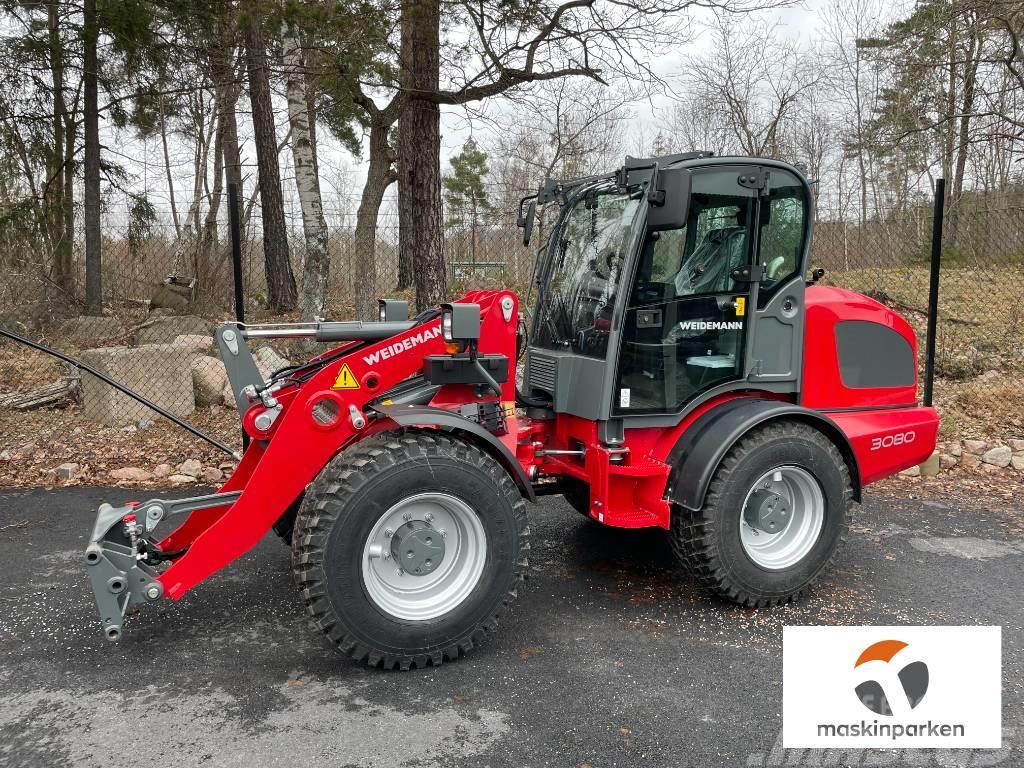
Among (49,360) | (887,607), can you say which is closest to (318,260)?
(49,360)

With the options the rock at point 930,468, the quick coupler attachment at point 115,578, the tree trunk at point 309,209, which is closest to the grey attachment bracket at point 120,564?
the quick coupler attachment at point 115,578

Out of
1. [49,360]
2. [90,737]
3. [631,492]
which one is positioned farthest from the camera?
[49,360]

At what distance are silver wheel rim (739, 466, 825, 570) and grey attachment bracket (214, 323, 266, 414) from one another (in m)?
2.55

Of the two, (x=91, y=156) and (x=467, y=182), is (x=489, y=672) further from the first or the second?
(x=467, y=182)

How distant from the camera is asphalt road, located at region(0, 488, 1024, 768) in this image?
2.77 m

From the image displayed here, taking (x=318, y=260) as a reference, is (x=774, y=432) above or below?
below

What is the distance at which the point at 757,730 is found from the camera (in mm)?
2896

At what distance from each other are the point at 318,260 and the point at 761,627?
6.73m

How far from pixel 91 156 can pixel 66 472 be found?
744 centimetres

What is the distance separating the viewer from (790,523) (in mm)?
4098

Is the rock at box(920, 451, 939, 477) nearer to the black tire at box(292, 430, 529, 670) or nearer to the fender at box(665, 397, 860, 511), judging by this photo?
the fender at box(665, 397, 860, 511)

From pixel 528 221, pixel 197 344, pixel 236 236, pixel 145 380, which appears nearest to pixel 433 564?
pixel 528 221

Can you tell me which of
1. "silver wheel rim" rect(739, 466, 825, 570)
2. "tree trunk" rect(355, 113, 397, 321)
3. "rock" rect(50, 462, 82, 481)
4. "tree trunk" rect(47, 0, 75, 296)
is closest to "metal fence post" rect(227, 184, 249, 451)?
"rock" rect(50, 462, 82, 481)

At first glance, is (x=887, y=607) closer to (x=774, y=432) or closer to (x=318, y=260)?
(x=774, y=432)
